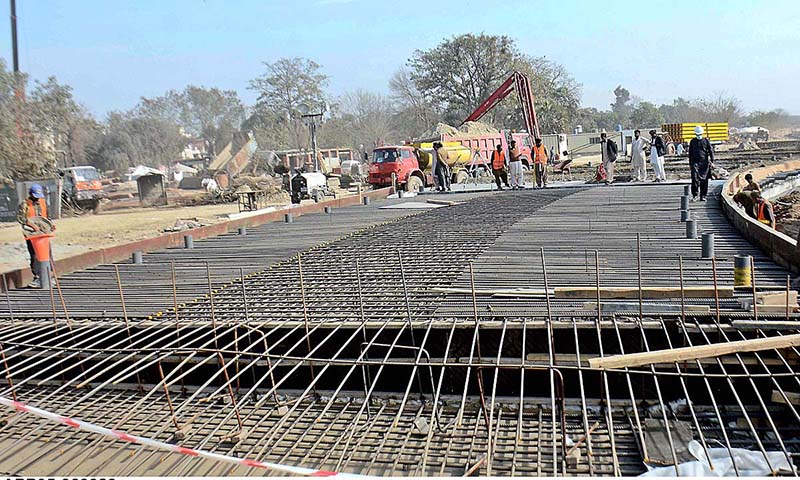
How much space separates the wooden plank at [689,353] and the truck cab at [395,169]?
16.5 metres

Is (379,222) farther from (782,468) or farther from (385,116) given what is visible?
(385,116)

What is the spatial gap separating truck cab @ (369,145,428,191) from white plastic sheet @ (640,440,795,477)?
56.1 feet

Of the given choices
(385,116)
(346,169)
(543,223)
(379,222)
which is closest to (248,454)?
(543,223)

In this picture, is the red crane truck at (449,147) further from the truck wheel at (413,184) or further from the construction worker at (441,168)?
the construction worker at (441,168)

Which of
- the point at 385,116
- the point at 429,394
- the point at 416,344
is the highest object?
the point at 385,116

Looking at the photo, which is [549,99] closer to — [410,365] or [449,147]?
[449,147]

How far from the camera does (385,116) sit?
196ft

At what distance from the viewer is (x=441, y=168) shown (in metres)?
18.2

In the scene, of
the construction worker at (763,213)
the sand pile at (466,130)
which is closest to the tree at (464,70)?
the sand pile at (466,130)

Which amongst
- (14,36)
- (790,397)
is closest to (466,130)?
(14,36)

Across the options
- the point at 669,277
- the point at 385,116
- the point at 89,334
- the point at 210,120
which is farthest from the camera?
the point at 210,120

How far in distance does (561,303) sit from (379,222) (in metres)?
6.61

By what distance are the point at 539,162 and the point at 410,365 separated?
1389 cm

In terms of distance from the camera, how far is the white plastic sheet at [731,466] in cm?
314
